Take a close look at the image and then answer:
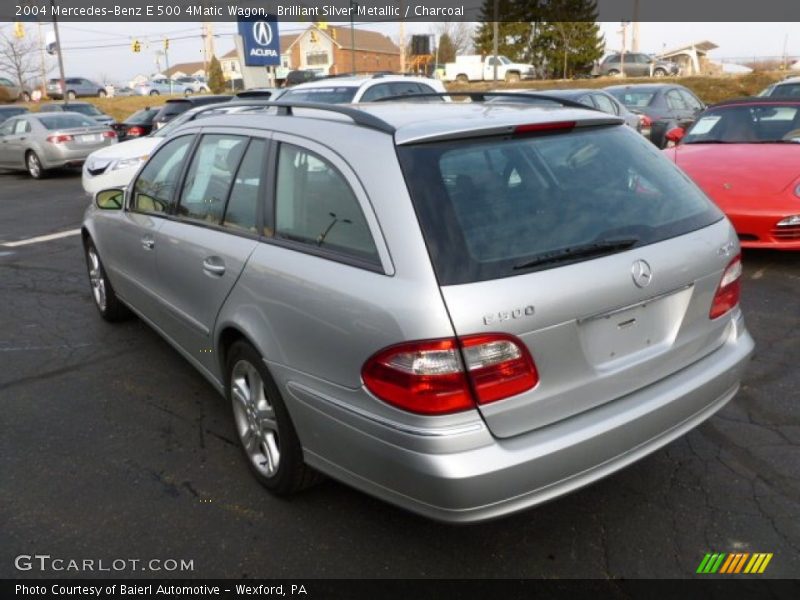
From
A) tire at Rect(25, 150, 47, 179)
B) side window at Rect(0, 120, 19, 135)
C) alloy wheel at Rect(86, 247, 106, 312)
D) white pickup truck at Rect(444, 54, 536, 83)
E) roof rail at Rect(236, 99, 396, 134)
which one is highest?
white pickup truck at Rect(444, 54, 536, 83)

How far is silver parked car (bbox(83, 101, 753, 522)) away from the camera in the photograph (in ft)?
7.28

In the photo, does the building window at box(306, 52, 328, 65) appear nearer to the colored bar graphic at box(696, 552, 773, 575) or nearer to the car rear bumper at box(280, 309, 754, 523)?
the car rear bumper at box(280, 309, 754, 523)

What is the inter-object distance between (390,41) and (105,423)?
313ft

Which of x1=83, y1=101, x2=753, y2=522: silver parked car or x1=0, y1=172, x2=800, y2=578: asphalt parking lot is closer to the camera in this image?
x1=83, y1=101, x2=753, y2=522: silver parked car

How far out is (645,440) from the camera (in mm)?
2545

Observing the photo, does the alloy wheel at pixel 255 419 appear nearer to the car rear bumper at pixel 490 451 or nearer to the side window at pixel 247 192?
the car rear bumper at pixel 490 451

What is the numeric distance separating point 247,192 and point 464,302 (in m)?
1.44

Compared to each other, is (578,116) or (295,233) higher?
(578,116)

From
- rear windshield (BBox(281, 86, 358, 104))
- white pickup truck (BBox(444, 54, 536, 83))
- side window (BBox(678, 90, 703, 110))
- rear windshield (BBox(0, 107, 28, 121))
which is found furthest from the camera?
white pickup truck (BBox(444, 54, 536, 83))

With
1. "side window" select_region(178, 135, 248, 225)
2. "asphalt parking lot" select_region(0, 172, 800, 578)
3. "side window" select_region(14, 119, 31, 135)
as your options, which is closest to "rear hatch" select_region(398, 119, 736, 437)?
"asphalt parking lot" select_region(0, 172, 800, 578)

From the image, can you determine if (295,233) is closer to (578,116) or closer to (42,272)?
(578,116)

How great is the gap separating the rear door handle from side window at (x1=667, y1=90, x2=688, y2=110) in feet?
42.1

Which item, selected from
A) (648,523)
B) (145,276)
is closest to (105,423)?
(145,276)

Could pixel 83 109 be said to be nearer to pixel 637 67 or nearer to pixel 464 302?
pixel 464 302
